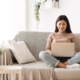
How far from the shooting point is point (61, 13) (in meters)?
3.95

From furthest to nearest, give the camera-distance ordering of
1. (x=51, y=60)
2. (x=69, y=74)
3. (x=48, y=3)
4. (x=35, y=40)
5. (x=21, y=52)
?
(x=48, y=3), (x=35, y=40), (x=21, y=52), (x=51, y=60), (x=69, y=74)

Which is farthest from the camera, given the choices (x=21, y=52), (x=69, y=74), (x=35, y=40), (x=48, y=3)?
(x=48, y=3)

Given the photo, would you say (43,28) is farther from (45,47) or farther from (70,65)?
(70,65)

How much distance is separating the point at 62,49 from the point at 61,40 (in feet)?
1.07

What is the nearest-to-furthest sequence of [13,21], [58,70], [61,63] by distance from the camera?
[58,70] → [61,63] → [13,21]

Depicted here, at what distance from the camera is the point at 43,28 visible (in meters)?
4.09

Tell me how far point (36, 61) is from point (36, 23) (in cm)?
129

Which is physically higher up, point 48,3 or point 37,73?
point 48,3

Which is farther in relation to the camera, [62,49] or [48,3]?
[48,3]

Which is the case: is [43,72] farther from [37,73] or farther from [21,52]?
[21,52]

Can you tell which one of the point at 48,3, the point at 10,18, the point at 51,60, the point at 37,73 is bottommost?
the point at 37,73

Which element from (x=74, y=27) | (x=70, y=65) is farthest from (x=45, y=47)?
(x=74, y=27)

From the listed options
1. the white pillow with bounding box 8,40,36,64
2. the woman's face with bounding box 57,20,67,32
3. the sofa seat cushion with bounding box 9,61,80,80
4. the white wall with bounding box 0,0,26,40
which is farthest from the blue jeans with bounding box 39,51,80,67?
the white wall with bounding box 0,0,26,40

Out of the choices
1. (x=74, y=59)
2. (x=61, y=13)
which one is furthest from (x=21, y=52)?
(x=61, y=13)
